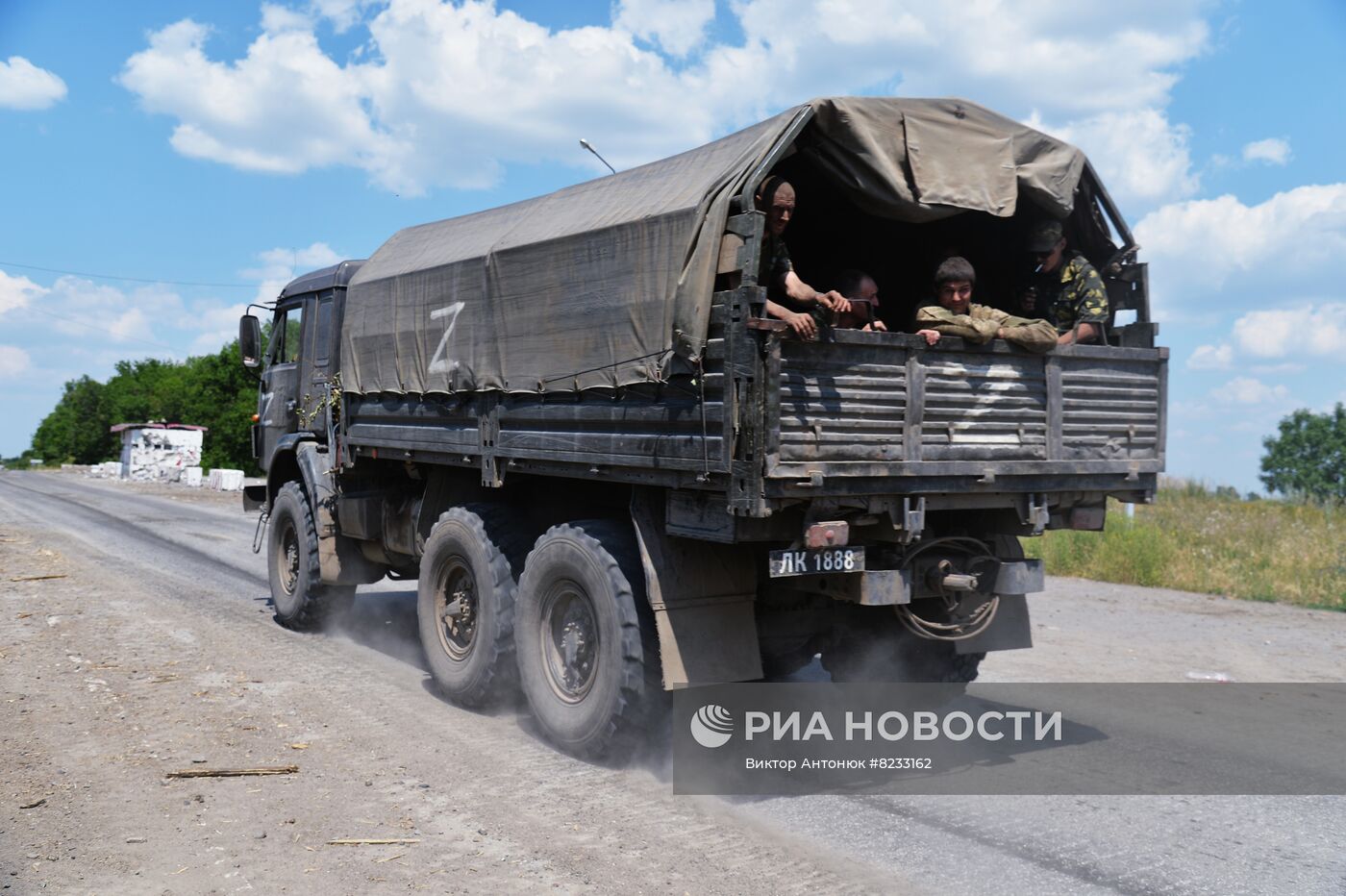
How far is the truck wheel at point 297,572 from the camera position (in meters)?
9.11

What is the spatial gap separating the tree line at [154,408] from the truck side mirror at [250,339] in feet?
159

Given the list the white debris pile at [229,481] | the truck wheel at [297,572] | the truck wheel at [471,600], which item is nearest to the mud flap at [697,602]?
the truck wheel at [471,600]

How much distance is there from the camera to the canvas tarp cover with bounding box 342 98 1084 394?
16.8 feet

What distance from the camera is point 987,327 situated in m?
5.14

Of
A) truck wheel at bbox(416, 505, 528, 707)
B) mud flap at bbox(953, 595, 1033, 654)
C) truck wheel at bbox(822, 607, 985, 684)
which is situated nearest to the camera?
mud flap at bbox(953, 595, 1033, 654)

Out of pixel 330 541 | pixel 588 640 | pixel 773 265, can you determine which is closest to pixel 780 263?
pixel 773 265

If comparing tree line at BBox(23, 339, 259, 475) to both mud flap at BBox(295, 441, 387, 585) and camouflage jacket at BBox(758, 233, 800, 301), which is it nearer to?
mud flap at BBox(295, 441, 387, 585)

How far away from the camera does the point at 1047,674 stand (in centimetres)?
793

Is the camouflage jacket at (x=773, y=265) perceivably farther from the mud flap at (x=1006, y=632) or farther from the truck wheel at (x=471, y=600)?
the truck wheel at (x=471, y=600)

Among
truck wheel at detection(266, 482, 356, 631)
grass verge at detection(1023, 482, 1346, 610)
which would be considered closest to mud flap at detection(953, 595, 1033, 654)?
truck wheel at detection(266, 482, 356, 631)

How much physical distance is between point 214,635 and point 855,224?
20.1ft

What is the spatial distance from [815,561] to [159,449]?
6116 centimetres

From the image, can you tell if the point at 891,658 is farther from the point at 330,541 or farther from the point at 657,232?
the point at 330,541

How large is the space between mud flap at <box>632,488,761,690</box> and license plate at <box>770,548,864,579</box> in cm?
60
